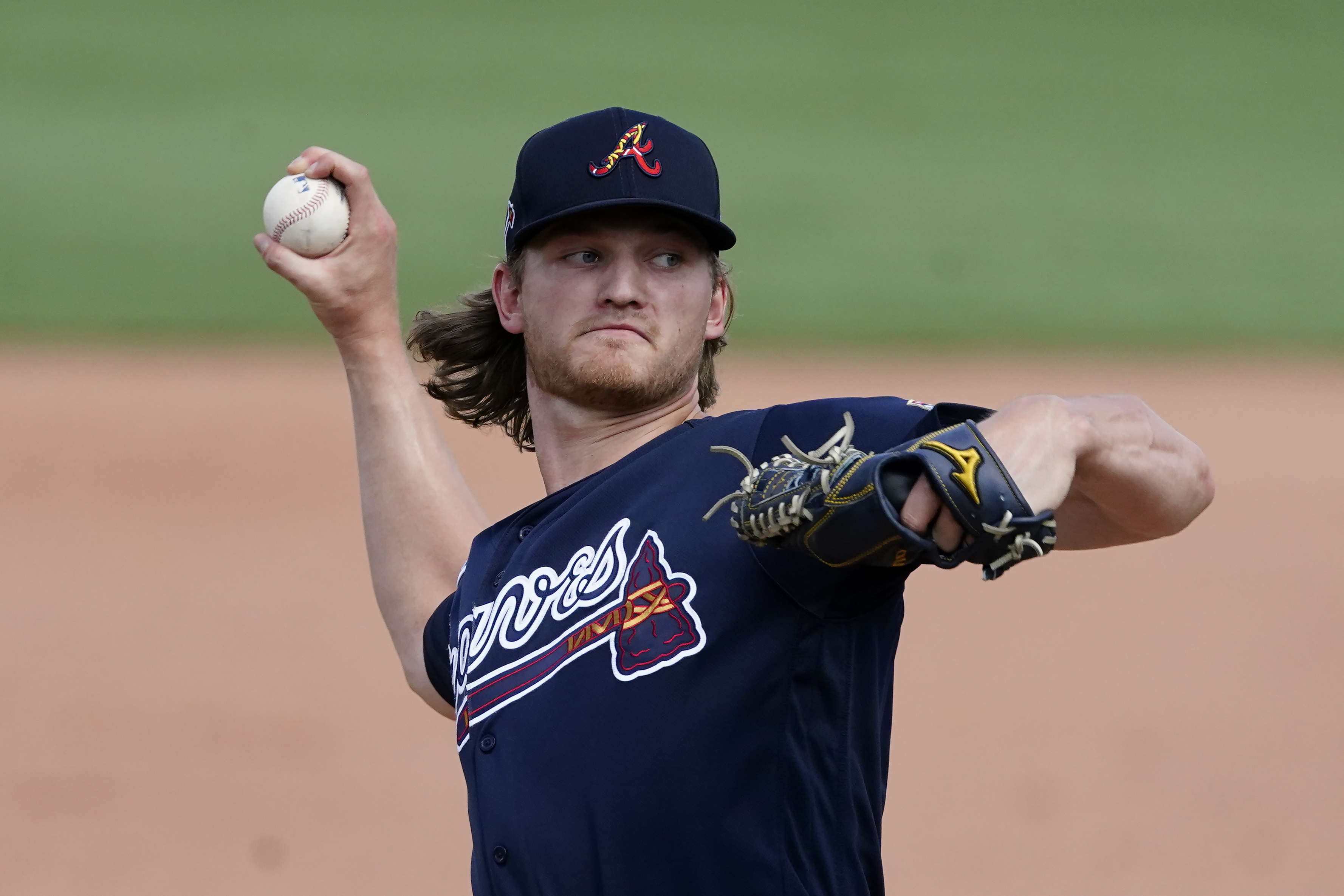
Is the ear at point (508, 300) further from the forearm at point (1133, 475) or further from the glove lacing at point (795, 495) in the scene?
the forearm at point (1133, 475)

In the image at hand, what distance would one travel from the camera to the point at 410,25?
746 inches

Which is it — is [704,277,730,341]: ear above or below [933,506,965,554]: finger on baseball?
above

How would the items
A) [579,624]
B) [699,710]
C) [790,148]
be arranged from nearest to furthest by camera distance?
[699,710]
[579,624]
[790,148]

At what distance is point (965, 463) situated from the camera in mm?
1623

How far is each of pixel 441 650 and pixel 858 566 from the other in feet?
3.50

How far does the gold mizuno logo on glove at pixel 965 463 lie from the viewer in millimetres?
1605

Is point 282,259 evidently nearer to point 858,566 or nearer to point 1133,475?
point 858,566

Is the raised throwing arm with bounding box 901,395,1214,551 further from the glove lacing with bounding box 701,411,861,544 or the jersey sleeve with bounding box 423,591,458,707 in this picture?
the jersey sleeve with bounding box 423,591,458,707

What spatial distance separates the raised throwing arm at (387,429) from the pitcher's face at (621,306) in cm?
56

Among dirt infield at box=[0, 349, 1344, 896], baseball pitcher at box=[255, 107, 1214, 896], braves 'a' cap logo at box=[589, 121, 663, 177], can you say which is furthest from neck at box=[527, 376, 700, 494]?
dirt infield at box=[0, 349, 1344, 896]

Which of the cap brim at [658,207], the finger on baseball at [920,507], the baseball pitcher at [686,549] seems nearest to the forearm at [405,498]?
the baseball pitcher at [686,549]

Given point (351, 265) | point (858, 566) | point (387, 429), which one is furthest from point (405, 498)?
point (858, 566)

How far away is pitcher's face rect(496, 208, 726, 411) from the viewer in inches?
95.0

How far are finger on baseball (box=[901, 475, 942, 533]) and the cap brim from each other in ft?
2.88
